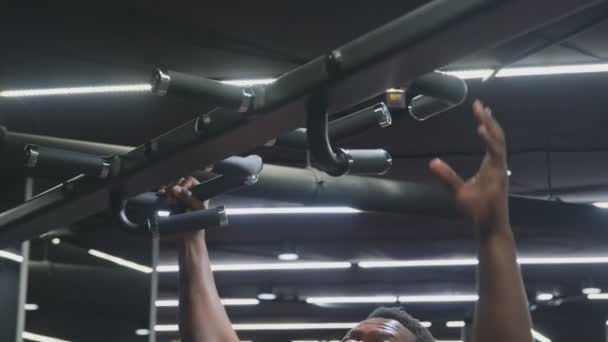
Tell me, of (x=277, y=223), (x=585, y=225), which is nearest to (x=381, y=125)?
(x=585, y=225)

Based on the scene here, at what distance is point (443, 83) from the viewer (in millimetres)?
1525

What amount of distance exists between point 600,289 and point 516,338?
27.0 feet

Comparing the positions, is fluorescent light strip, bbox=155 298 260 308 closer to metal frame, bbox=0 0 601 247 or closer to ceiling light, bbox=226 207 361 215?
ceiling light, bbox=226 207 361 215

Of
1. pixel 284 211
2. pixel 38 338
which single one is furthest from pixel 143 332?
pixel 284 211

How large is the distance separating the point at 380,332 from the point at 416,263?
6913mm

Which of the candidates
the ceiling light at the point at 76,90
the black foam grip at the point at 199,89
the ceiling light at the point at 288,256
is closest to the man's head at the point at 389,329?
the black foam grip at the point at 199,89

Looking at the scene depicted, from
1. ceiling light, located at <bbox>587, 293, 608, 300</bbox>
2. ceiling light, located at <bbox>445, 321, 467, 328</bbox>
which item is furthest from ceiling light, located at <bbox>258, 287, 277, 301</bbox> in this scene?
ceiling light, located at <bbox>587, 293, 608, 300</bbox>

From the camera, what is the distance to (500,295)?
1.25 m

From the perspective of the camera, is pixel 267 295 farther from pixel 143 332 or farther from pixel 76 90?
pixel 76 90

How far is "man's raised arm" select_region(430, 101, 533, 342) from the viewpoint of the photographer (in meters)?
1.23

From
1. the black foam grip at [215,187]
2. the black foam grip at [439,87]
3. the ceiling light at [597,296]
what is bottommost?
the black foam grip at [215,187]

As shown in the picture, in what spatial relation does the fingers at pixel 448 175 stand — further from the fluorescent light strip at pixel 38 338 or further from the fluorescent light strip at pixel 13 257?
the fluorescent light strip at pixel 38 338

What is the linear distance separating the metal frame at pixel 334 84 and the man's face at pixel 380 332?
15.7 inches

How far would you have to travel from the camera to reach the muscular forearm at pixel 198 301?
6.88ft
